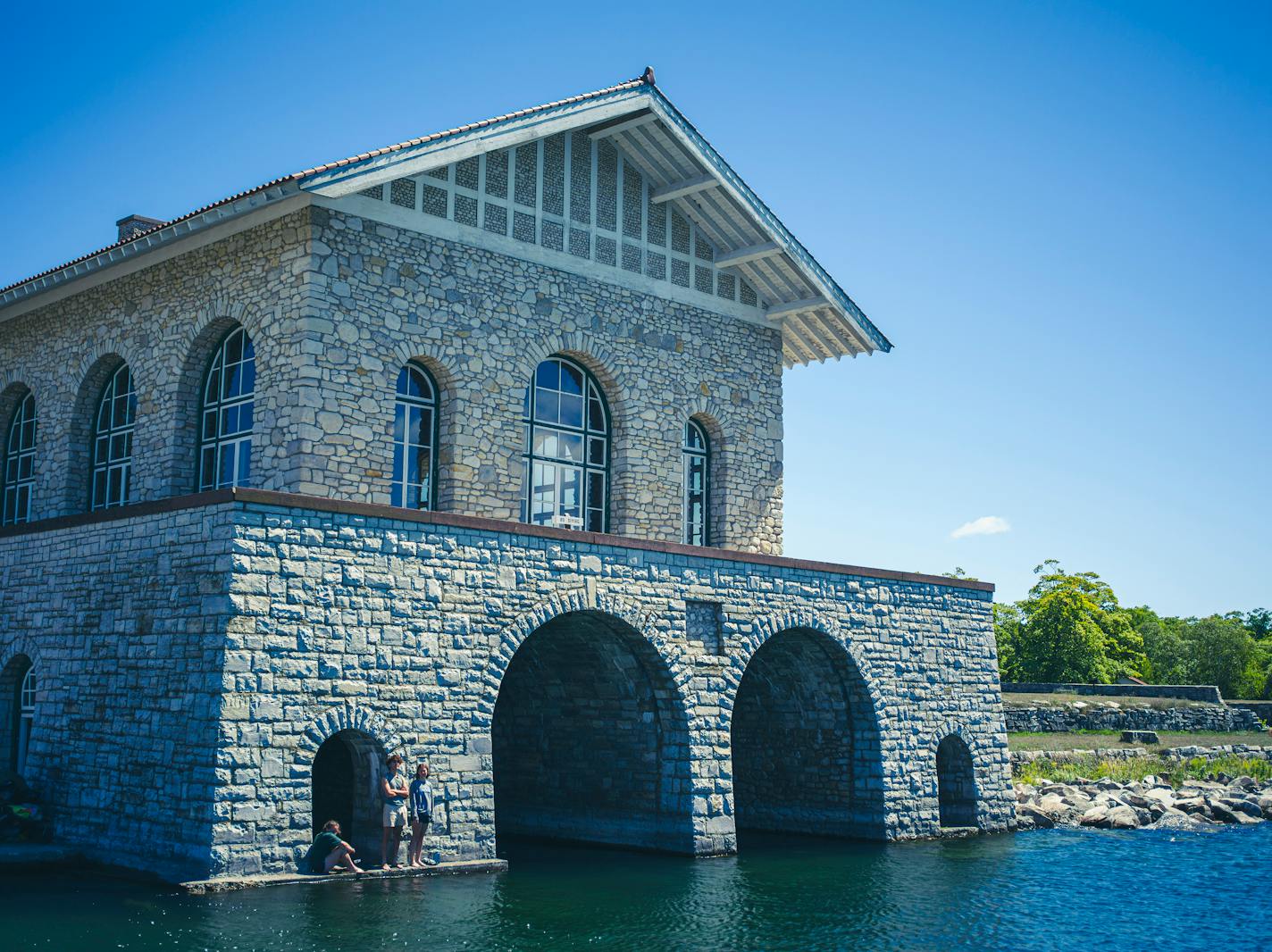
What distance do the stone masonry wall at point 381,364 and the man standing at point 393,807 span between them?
13.4 feet

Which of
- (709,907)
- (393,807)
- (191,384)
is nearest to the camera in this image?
(709,907)

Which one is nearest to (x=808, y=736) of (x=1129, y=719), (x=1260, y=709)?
(x=1129, y=719)

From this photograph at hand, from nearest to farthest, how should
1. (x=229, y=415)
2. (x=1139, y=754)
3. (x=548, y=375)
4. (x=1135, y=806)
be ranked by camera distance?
(x=229, y=415)
(x=548, y=375)
(x=1135, y=806)
(x=1139, y=754)

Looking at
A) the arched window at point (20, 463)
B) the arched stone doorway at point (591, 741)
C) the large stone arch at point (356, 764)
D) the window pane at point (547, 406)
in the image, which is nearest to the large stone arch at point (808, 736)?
the arched stone doorway at point (591, 741)

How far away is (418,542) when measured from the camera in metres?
15.2

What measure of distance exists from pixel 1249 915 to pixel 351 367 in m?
13.2

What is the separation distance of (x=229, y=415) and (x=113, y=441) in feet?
10.6

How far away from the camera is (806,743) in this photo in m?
21.2

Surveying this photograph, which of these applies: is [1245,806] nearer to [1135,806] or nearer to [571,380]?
[1135,806]

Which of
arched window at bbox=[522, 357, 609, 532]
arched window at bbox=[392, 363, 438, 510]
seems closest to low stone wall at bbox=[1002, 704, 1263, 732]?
arched window at bbox=[522, 357, 609, 532]

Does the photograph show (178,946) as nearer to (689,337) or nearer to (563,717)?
(563,717)

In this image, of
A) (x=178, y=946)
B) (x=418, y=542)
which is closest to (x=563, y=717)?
(x=418, y=542)

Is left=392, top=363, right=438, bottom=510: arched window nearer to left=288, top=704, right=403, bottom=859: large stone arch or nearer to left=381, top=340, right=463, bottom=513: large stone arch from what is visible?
left=381, top=340, right=463, bottom=513: large stone arch

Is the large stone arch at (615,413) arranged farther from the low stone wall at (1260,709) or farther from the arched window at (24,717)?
the low stone wall at (1260,709)
